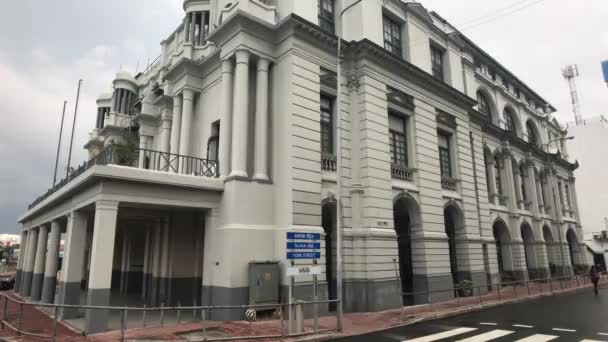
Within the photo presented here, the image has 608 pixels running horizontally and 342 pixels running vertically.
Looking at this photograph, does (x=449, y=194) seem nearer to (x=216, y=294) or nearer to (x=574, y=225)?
(x=216, y=294)

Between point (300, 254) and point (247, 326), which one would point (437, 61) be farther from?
point (247, 326)

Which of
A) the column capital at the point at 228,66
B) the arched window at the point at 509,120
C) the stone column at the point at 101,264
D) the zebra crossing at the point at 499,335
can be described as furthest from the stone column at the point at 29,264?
the arched window at the point at 509,120

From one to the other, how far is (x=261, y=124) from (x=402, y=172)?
796 cm

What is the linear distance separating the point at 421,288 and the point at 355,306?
187 inches

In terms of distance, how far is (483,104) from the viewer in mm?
31984

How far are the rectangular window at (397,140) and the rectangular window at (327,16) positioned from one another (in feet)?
17.7

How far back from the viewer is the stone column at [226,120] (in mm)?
16906

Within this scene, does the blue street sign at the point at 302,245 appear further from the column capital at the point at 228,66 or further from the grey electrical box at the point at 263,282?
the column capital at the point at 228,66

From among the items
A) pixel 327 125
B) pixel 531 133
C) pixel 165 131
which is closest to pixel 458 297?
pixel 327 125

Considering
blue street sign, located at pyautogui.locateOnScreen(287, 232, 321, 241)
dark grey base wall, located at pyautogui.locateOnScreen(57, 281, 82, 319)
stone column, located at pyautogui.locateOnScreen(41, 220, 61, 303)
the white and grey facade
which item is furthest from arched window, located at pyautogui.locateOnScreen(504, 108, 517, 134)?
stone column, located at pyautogui.locateOnScreen(41, 220, 61, 303)

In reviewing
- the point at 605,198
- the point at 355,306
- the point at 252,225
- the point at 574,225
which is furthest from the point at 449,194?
the point at 605,198

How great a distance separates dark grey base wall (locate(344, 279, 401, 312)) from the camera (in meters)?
17.1

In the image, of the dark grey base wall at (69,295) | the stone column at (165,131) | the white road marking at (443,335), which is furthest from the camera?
the stone column at (165,131)

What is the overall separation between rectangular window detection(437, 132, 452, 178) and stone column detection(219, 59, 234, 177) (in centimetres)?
1310
